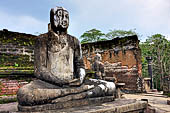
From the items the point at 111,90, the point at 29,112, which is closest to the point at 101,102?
the point at 111,90

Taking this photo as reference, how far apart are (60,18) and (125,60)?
25.1 ft

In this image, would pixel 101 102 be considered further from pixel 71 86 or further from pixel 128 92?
pixel 128 92

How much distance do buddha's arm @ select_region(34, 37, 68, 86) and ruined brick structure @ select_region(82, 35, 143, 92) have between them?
7757 millimetres

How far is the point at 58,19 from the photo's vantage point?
10.2 feet

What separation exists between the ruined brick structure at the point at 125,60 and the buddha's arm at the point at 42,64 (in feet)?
25.4

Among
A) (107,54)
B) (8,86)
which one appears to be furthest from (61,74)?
(107,54)

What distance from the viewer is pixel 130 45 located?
32.4ft

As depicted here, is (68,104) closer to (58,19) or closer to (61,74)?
(61,74)

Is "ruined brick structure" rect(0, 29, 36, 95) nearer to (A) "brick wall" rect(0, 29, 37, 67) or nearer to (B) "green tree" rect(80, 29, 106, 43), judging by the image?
(A) "brick wall" rect(0, 29, 37, 67)

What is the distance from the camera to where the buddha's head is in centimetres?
312

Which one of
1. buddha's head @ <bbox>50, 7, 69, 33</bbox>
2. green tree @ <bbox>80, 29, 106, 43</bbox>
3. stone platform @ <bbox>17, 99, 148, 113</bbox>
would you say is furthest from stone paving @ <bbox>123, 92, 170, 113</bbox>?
green tree @ <bbox>80, 29, 106, 43</bbox>

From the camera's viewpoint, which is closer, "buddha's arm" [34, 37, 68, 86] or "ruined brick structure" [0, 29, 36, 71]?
"buddha's arm" [34, 37, 68, 86]

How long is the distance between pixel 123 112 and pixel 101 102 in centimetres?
49

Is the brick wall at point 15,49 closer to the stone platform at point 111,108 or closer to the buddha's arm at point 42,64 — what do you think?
the buddha's arm at point 42,64
